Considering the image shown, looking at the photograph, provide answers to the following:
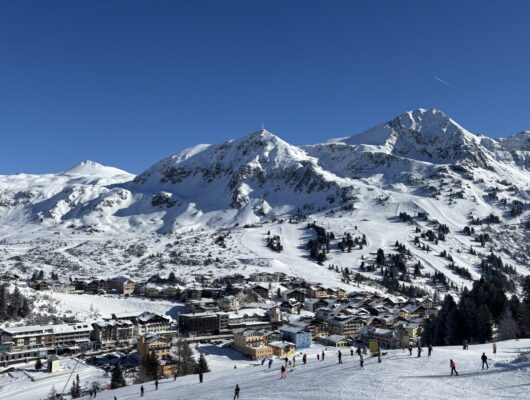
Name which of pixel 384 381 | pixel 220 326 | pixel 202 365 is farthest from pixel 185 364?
pixel 384 381

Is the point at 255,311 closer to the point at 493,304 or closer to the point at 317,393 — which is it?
the point at 493,304

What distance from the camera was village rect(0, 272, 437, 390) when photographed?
8656 centimetres

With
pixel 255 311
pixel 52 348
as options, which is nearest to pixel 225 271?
pixel 255 311

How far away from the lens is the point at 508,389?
29.3 m

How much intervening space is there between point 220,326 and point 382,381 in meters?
78.7

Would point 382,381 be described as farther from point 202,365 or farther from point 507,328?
point 507,328

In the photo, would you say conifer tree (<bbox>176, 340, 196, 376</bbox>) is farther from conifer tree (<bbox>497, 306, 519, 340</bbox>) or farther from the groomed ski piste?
conifer tree (<bbox>497, 306, 519, 340</bbox>)

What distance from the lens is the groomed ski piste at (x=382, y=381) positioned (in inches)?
1188

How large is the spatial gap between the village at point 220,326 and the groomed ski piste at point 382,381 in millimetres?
9098

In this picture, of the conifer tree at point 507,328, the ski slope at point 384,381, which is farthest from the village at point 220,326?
the conifer tree at point 507,328

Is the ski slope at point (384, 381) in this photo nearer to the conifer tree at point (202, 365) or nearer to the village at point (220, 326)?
the village at point (220, 326)

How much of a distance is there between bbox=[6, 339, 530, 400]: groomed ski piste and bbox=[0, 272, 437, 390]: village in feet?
29.8

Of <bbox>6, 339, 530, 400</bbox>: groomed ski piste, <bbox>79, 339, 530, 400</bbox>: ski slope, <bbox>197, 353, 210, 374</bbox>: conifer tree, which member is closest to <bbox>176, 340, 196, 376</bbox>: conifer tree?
<bbox>197, 353, 210, 374</bbox>: conifer tree

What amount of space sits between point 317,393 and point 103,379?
49.0 meters
